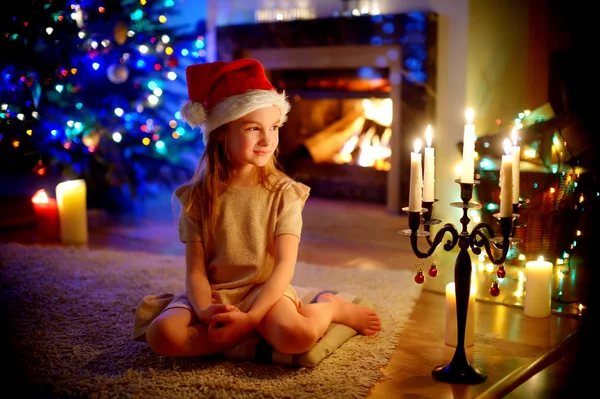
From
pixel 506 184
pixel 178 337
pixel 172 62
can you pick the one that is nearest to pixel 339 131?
pixel 172 62

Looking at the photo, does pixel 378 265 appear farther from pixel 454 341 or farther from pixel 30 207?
pixel 30 207

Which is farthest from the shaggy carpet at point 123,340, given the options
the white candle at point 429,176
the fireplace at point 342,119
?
the fireplace at point 342,119

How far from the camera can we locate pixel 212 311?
1.77 m

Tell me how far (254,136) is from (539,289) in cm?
109

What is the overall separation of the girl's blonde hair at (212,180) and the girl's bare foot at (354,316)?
1.33 ft

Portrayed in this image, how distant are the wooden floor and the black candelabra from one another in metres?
0.04

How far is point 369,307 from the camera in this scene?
7.25ft

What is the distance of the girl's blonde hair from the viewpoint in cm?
193

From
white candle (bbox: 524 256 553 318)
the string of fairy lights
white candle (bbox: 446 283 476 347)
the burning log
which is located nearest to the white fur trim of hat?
white candle (bbox: 446 283 476 347)

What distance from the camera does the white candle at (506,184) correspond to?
150 centimetres

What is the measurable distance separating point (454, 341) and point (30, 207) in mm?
2881

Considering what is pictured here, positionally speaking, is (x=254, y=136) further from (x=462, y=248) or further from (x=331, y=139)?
(x=331, y=139)

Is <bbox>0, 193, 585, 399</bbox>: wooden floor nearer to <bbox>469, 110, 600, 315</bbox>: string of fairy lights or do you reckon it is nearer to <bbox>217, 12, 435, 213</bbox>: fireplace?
<bbox>469, 110, 600, 315</bbox>: string of fairy lights

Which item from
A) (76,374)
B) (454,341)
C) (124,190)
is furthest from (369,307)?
(124,190)
